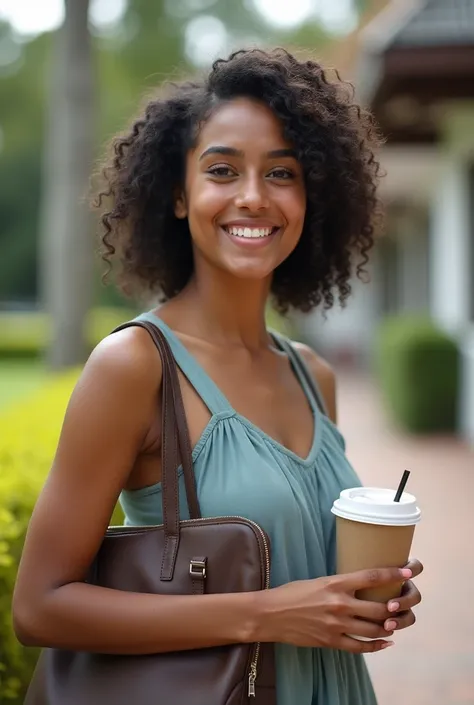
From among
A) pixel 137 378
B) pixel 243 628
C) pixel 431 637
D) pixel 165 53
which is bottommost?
pixel 431 637

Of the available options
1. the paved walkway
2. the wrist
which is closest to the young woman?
the wrist

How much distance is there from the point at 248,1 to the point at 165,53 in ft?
23.5

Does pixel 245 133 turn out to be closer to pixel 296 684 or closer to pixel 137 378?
pixel 137 378

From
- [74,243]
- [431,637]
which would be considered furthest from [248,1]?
[431,637]

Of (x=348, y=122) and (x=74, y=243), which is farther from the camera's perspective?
(x=74, y=243)

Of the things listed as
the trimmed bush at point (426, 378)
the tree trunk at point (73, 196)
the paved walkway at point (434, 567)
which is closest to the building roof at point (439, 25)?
the tree trunk at point (73, 196)

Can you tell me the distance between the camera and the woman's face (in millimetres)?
1848

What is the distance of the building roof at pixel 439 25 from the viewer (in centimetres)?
850

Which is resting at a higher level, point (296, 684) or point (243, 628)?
point (243, 628)

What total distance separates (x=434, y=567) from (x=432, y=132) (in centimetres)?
765

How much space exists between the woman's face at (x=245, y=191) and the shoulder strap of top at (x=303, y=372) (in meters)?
0.37

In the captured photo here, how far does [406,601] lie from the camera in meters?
1.66

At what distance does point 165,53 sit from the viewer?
32.6m

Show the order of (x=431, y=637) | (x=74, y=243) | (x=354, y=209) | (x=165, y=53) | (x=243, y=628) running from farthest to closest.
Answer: (x=165, y=53)
(x=74, y=243)
(x=431, y=637)
(x=354, y=209)
(x=243, y=628)
